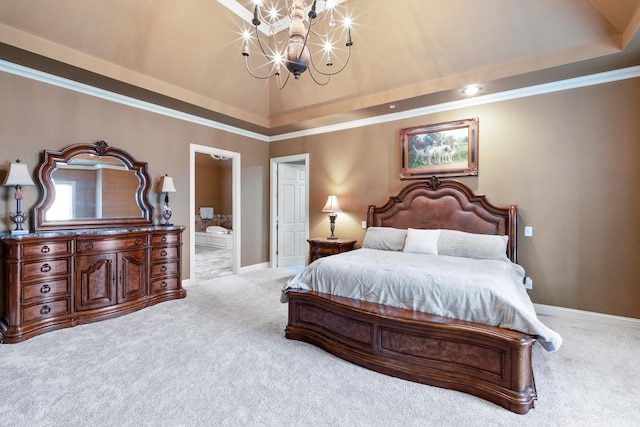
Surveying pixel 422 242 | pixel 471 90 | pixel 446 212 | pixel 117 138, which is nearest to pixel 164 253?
pixel 117 138

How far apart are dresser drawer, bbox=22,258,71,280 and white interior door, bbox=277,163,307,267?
3566 mm

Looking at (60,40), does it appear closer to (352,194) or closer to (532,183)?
(352,194)

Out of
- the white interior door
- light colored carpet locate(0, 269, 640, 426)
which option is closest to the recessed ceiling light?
light colored carpet locate(0, 269, 640, 426)

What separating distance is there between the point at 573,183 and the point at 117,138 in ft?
18.6

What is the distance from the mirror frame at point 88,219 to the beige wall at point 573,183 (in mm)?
4286

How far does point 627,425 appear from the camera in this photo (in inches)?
68.7

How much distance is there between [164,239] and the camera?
13.2 feet

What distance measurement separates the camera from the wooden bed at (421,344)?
6.20 ft

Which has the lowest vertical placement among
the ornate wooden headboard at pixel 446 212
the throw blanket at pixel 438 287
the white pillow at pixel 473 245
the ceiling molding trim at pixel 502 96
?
the throw blanket at pixel 438 287

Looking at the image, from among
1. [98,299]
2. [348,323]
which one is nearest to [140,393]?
[348,323]

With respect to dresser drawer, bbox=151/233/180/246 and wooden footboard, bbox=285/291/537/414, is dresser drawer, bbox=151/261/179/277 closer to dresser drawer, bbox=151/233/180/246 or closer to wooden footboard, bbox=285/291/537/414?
dresser drawer, bbox=151/233/180/246

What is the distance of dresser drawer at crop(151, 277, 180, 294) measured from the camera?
3.91m

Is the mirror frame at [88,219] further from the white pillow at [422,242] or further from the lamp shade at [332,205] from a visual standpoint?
the white pillow at [422,242]

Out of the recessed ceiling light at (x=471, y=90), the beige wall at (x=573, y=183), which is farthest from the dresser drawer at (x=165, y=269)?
the recessed ceiling light at (x=471, y=90)
